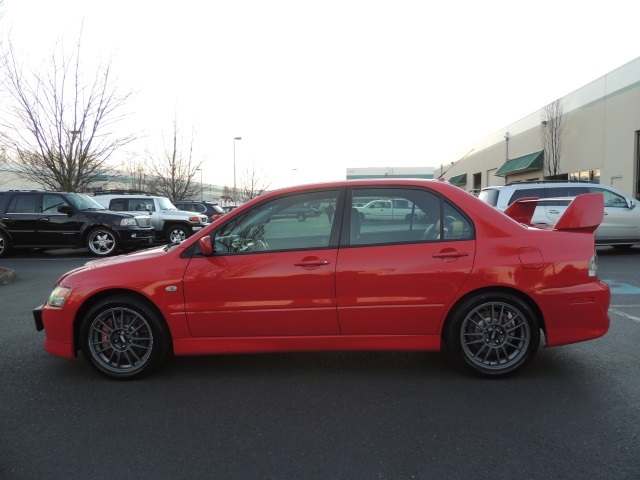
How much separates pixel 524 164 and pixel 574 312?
31401mm

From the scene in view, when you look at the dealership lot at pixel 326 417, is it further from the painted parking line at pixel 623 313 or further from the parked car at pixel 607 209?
the parked car at pixel 607 209

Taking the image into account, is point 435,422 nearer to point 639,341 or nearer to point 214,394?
point 214,394

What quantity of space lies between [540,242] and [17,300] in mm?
7051

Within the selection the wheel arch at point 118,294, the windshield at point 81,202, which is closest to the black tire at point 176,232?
the windshield at point 81,202

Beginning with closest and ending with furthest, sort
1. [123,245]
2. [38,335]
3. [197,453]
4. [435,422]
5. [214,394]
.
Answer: [197,453] → [435,422] → [214,394] → [38,335] → [123,245]

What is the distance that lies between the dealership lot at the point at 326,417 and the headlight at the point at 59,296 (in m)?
0.61

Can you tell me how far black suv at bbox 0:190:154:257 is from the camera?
40.5ft

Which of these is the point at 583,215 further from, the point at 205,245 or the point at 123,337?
the point at 123,337

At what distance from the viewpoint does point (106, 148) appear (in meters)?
18.4

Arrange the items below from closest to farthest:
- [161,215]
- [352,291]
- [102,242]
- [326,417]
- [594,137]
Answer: [326,417] < [352,291] < [102,242] < [161,215] < [594,137]

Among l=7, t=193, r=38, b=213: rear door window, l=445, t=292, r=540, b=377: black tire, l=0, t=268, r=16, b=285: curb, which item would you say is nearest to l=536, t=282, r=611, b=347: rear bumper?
l=445, t=292, r=540, b=377: black tire

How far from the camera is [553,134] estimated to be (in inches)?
1136

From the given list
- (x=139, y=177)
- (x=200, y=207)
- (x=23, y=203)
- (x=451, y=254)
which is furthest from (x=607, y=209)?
(x=139, y=177)

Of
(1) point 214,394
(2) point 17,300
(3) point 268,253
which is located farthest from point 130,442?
(2) point 17,300
